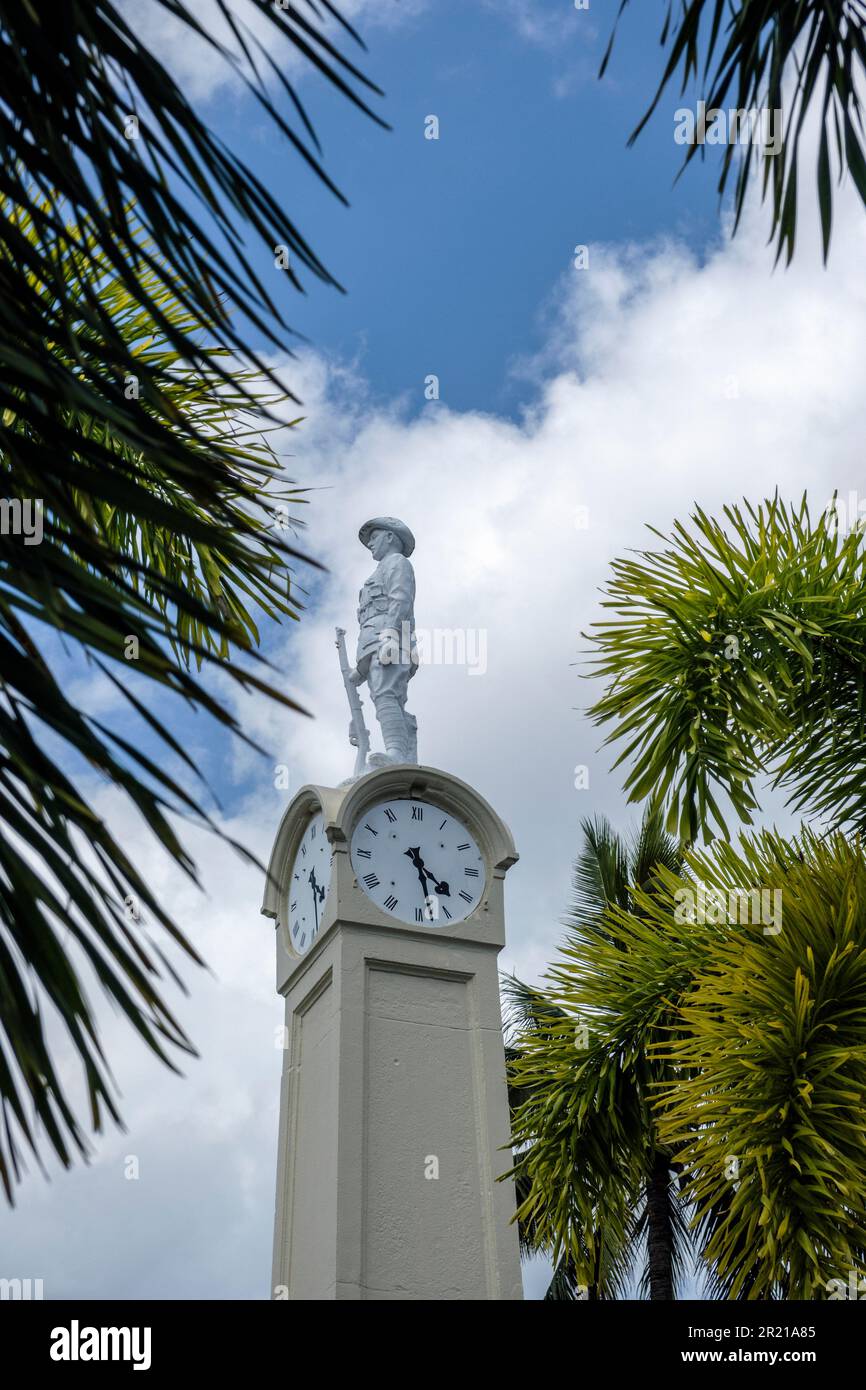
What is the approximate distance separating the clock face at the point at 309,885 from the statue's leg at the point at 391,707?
2.59ft

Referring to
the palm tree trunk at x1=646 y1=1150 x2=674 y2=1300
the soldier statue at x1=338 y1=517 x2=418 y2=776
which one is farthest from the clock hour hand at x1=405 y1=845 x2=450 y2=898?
the palm tree trunk at x1=646 y1=1150 x2=674 y2=1300

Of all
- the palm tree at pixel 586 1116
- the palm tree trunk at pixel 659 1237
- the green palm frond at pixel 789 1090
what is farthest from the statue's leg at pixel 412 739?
the palm tree trunk at pixel 659 1237

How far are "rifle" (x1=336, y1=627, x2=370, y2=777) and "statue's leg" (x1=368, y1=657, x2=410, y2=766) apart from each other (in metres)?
0.16

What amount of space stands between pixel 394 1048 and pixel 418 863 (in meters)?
1.26

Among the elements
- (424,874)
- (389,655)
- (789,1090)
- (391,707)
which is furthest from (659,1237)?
(789,1090)

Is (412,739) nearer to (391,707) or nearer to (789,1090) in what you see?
(391,707)

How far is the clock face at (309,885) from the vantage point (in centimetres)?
995

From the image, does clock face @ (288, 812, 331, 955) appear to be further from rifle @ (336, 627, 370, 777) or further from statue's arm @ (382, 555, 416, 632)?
statue's arm @ (382, 555, 416, 632)

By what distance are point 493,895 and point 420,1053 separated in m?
1.21

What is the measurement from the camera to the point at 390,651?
10.6 metres

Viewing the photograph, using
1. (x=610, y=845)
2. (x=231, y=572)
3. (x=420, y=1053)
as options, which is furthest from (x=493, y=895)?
(x=610, y=845)

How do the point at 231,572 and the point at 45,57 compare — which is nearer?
the point at 45,57
